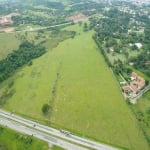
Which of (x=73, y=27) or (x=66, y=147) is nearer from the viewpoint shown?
(x=66, y=147)

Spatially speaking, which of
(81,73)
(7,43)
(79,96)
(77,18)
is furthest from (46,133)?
(77,18)

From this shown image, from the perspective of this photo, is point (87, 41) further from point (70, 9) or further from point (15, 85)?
point (70, 9)

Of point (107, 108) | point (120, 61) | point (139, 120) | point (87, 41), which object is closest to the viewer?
point (139, 120)

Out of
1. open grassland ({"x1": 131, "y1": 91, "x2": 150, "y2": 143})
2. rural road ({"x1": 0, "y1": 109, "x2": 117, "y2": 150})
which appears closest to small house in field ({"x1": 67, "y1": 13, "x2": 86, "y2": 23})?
open grassland ({"x1": 131, "y1": 91, "x2": 150, "y2": 143})

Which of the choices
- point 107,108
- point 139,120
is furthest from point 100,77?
point 139,120

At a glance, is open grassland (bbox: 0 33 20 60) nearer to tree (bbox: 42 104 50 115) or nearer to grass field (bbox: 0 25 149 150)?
grass field (bbox: 0 25 149 150)

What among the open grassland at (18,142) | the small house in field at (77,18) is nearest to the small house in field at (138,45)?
the small house in field at (77,18)
